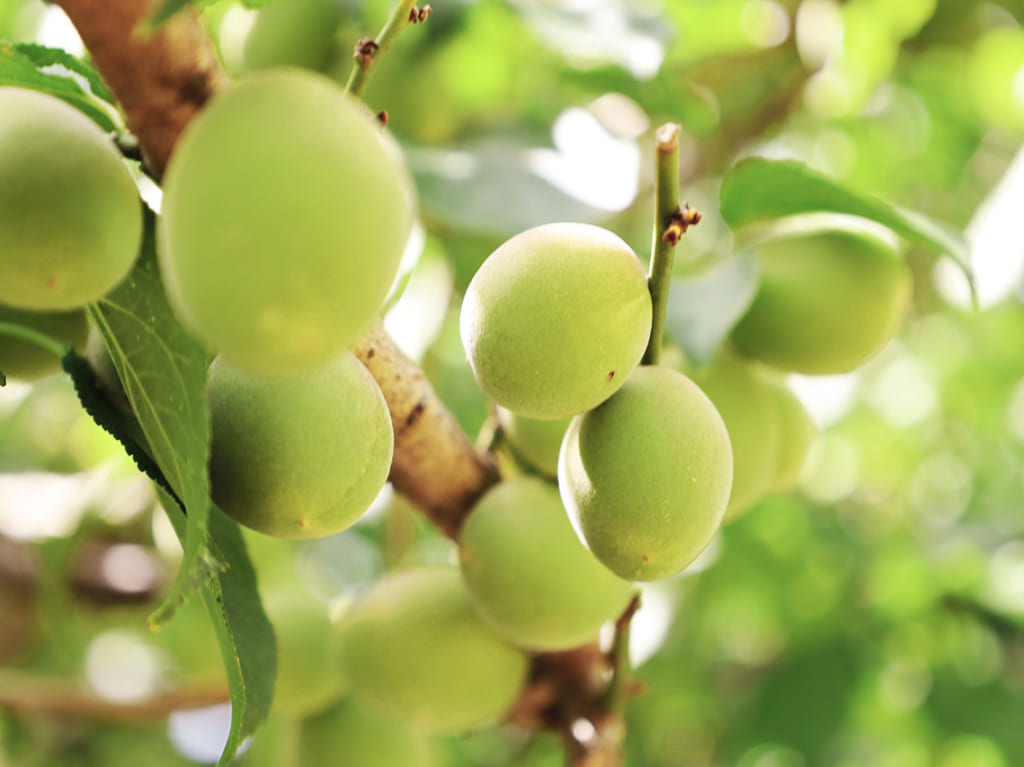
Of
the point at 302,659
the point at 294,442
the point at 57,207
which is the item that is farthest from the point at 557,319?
the point at 302,659

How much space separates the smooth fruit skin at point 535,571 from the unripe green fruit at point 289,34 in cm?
62

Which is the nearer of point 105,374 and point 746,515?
point 105,374

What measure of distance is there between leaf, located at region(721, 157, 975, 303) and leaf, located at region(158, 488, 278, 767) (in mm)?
506

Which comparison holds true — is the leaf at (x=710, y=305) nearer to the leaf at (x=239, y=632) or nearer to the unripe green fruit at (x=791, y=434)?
the unripe green fruit at (x=791, y=434)

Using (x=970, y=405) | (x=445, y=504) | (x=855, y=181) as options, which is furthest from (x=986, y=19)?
(x=445, y=504)

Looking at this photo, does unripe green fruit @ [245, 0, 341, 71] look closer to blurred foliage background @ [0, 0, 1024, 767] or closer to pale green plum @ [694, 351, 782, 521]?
blurred foliage background @ [0, 0, 1024, 767]

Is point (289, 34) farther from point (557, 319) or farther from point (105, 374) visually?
point (557, 319)

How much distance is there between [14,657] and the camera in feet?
5.23

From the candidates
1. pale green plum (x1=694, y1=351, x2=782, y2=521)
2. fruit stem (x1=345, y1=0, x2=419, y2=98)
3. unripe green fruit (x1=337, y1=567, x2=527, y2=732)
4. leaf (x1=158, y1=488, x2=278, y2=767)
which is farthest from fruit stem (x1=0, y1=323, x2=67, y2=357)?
pale green plum (x1=694, y1=351, x2=782, y2=521)

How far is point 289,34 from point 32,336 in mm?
605

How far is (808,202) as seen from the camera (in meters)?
0.84

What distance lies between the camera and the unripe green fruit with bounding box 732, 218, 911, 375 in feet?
2.74

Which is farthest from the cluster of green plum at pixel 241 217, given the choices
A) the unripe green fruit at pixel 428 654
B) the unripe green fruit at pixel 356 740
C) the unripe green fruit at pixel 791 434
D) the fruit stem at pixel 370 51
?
the unripe green fruit at pixel 356 740

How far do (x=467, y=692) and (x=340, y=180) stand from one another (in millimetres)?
607
